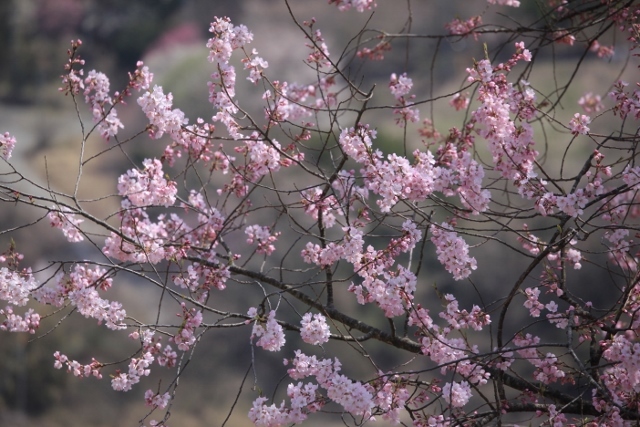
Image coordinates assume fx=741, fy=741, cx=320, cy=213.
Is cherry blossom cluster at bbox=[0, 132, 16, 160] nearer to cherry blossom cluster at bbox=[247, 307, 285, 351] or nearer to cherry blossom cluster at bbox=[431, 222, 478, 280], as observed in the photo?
cherry blossom cluster at bbox=[247, 307, 285, 351]

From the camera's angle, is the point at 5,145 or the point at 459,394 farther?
the point at 5,145

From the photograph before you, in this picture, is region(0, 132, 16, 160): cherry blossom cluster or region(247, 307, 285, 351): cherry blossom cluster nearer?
region(247, 307, 285, 351): cherry blossom cluster

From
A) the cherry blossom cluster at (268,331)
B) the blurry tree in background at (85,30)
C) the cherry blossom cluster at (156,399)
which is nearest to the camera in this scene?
the cherry blossom cluster at (268,331)

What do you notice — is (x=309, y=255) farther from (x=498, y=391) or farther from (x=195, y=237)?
(x=498, y=391)

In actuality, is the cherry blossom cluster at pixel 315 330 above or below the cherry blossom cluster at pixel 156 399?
above

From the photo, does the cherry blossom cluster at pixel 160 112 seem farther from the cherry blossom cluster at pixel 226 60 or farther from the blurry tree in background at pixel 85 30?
the blurry tree in background at pixel 85 30

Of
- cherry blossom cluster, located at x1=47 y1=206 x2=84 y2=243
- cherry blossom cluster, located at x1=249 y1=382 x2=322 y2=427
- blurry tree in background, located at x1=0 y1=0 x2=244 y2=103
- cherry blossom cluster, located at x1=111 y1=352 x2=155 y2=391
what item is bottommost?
cherry blossom cluster, located at x1=249 y1=382 x2=322 y2=427

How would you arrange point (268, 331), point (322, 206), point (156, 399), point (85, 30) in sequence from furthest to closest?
point (85, 30)
point (322, 206)
point (156, 399)
point (268, 331)

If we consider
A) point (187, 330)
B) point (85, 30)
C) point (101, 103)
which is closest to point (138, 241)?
point (187, 330)

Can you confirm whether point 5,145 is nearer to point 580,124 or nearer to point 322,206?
point 322,206

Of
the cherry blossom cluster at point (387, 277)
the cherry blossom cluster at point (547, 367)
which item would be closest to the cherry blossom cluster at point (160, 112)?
the cherry blossom cluster at point (387, 277)

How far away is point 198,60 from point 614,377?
5.78m

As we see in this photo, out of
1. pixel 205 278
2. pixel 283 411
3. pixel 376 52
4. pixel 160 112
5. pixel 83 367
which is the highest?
pixel 376 52

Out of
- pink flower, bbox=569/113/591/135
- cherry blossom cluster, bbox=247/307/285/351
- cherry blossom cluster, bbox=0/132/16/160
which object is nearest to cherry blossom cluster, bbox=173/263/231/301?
cherry blossom cluster, bbox=247/307/285/351
